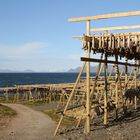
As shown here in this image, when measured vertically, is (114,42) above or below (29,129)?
above

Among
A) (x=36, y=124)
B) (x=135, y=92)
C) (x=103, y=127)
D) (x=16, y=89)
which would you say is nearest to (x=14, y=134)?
(x=36, y=124)

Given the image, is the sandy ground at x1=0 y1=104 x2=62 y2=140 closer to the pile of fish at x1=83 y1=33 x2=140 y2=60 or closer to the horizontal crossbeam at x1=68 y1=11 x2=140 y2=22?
the pile of fish at x1=83 y1=33 x2=140 y2=60

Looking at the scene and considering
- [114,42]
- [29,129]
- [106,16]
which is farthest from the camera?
[29,129]

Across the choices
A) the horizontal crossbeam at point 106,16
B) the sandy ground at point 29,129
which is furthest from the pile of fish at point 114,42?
the sandy ground at point 29,129

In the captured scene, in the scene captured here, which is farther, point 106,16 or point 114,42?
point 114,42

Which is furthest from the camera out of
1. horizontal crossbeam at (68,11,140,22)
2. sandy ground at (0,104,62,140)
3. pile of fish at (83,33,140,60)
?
sandy ground at (0,104,62,140)

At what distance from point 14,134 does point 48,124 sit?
13.0 feet

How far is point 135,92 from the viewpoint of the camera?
28.1m

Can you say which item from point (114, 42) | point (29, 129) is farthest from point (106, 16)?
point (29, 129)

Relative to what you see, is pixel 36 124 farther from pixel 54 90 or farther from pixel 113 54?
pixel 54 90

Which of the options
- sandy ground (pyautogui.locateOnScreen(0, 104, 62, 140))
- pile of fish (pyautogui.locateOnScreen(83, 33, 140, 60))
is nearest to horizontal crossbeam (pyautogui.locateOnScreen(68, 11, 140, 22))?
pile of fish (pyautogui.locateOnScreen(83, 33, 140, 60))

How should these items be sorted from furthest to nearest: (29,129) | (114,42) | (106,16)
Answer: (29,129)
(114,42)
(106,16)

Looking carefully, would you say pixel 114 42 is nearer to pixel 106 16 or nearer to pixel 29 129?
pixel 106 16

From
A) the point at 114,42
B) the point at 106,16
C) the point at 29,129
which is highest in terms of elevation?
the point at 106,16
